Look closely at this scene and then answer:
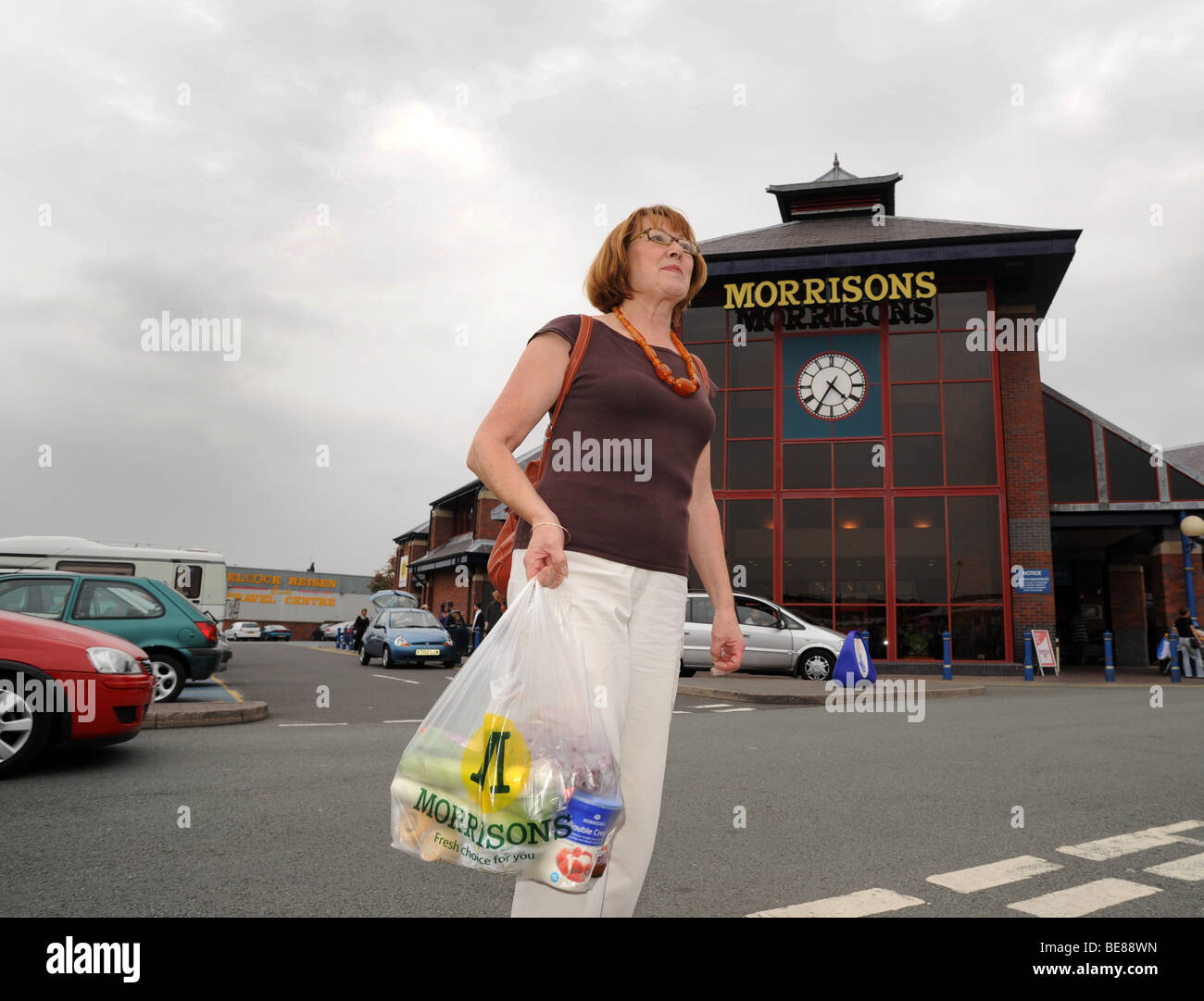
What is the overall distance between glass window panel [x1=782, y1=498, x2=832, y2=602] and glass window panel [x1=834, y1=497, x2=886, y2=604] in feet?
0.86

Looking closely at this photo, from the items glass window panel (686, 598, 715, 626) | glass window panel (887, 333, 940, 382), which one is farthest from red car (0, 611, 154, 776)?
glass window panel (887, 333, 940, 382)

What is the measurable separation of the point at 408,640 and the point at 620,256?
62.5 feet

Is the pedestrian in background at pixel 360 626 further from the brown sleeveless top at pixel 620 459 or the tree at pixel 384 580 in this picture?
the tree at pixel 384 580

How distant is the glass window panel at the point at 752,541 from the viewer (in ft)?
69.1

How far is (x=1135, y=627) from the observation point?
25047mm

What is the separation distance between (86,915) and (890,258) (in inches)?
839

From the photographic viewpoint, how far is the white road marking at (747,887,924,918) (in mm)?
2877

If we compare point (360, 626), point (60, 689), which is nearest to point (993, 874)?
point (60, 689)

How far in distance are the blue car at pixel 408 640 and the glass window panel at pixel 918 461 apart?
11.9m

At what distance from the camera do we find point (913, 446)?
20688 mm

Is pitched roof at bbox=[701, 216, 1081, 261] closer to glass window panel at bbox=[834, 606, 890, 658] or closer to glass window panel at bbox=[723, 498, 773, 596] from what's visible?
glass window panel at bbox=[723, 498, 773, 596]

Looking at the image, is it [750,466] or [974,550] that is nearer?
[974,550]

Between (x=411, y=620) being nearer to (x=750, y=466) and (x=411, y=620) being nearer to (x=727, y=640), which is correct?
(x=750, y=466)
